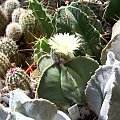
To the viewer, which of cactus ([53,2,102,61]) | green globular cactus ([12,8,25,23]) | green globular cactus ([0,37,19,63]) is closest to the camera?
cactus ([53,2,102,61])

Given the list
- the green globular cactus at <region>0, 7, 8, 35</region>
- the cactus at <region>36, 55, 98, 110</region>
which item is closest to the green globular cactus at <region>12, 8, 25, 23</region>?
the green globular cactus at <region>0, 7, 8, 35</region>

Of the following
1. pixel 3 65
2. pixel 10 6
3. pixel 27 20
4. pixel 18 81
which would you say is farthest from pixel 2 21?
pixel 18 81

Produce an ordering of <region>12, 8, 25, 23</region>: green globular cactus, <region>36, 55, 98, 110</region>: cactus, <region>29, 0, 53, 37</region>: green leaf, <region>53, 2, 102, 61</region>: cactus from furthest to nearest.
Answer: <region>12, 8, 25, 23</region>: green globular cactus
<region>29, 0, 53, 37</region>: green leaf
<region>53, 2, 102, 61</region>: cactus
<region>36, 55, 98, 110</region>: cactus

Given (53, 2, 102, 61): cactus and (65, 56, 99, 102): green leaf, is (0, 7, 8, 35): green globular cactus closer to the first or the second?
(53, 2, 102, 61): cactus

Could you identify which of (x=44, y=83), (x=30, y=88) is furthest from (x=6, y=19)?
(x=44, y=83)

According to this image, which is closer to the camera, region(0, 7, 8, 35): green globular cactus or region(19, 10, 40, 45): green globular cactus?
region(19, 10, 40, 45): green globular cactus

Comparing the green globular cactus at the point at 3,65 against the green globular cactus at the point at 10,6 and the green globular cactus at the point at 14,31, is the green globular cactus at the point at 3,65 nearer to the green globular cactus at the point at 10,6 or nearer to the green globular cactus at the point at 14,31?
the green globular cactus at the point at 14,31

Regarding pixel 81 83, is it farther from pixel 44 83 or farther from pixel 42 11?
pixel 42 11

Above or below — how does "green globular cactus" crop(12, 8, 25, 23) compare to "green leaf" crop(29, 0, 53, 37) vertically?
below
